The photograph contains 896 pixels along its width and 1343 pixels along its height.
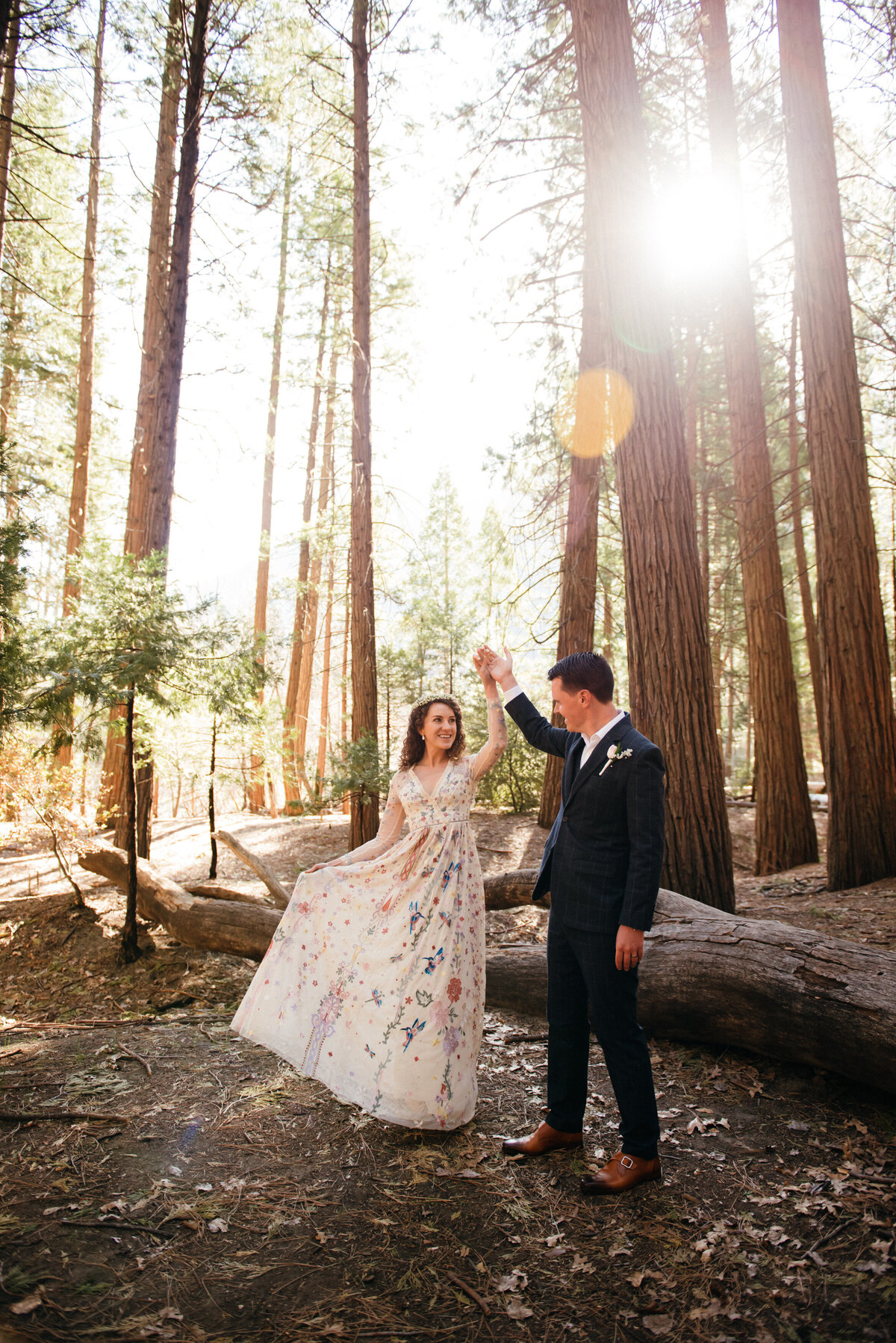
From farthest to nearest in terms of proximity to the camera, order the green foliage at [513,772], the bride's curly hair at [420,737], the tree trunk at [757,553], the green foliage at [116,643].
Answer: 1. the green foliage at [513,772]
2. the tree trunk at [757,553]
3. the green foliage at [116,643]
4. the bride's curly hair at [420,737]

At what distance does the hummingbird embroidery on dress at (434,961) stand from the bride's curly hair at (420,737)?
1042 millimetres

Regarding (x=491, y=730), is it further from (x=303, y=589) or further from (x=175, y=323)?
(x=303, y=589)

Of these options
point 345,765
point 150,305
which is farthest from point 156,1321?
point 150,305

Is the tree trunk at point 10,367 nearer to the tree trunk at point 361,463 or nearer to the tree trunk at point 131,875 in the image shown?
the tree trunk at point 361,463

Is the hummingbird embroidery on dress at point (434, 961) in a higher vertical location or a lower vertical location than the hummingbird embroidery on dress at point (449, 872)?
lower

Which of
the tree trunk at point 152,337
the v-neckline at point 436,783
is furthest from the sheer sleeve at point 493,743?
the tree trunk at point 152,337

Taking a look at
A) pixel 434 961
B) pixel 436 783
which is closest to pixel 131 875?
pixel 436 783

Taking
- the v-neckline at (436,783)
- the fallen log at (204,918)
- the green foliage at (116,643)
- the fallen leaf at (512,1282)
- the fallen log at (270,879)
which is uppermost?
the green foliage at (116,643)

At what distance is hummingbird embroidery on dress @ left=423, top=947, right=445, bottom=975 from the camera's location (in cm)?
352

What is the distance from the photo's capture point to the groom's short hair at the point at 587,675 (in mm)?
3129

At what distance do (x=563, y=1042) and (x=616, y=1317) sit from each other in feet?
3.27

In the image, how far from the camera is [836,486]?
7.45 m

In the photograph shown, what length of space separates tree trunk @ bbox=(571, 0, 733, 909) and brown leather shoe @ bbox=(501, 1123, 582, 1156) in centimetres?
249

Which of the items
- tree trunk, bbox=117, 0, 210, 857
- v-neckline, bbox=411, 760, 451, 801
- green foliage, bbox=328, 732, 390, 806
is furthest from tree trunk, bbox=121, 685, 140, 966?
green foliage, bbox=328, 732, 390, 806
